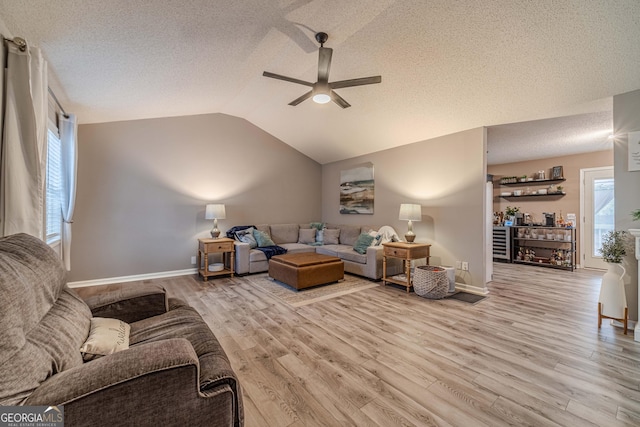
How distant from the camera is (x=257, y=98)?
181 inches

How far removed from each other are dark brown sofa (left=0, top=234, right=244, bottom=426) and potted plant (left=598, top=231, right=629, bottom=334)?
362 cm

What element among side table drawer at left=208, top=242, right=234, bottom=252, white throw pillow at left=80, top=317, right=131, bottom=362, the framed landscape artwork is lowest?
white throw pillow at left=80, top=317, right=131, bottom=362

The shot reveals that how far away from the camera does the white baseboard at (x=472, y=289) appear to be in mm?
3852

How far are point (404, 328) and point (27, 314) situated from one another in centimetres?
272

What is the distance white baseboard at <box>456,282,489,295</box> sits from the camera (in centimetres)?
385

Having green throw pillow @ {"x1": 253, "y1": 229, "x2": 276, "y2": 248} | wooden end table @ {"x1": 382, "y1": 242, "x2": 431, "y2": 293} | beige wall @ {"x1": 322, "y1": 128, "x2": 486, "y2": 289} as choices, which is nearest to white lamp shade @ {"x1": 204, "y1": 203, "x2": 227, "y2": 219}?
green throw pillow @ {"x1": 253, "y1": 229, "x2": 276, "y2": 248}

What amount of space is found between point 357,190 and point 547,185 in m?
4.22

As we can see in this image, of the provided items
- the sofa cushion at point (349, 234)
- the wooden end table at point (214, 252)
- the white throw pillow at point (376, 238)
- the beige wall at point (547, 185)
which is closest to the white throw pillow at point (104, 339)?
the wooden end table at point (214, 252)

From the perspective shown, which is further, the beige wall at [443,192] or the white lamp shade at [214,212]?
the white lamp shade at [214,212]

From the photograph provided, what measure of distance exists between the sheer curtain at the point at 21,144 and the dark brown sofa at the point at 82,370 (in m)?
0.74

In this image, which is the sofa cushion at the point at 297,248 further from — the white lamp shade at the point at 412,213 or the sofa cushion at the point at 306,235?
the white lamp shade at the point at 412,213

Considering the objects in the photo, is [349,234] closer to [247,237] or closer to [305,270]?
[305,270]

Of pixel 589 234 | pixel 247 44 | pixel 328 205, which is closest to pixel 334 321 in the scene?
pixel 247 44

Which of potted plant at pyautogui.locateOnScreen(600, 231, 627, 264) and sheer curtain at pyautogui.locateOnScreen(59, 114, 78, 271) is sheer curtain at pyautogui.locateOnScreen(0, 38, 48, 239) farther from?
potted plant at pyautogui.locateOnScreen(600, 231, 627, 264)
